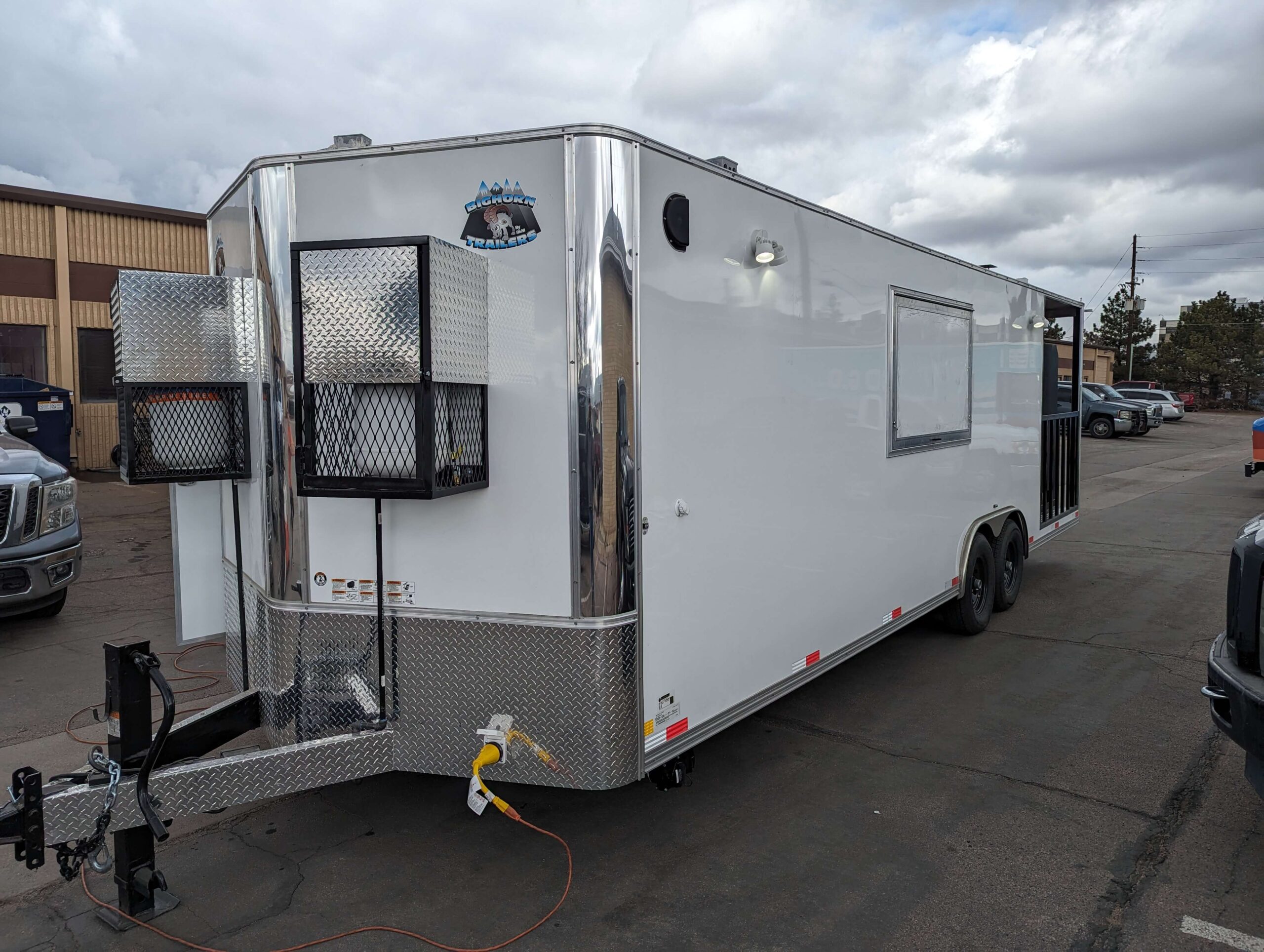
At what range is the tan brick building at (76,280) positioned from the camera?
1706 centimetres

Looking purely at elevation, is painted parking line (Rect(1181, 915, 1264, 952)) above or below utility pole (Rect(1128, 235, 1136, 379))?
below

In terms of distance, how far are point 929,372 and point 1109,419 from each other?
95.9ft

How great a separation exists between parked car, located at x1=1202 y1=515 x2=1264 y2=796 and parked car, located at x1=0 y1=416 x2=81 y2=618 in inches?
295

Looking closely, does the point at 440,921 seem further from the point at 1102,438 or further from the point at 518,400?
the point at 1102,438

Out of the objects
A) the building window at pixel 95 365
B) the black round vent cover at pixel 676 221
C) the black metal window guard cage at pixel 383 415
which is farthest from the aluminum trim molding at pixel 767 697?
the building window at pixel 95 365

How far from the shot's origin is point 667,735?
12.0 ft

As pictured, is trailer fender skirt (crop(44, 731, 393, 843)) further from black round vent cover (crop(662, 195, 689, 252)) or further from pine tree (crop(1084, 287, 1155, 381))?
pine tree (crop(1084, 287, 1155, 381))

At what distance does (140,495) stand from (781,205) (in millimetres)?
14362

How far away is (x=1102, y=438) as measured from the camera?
31.4 m

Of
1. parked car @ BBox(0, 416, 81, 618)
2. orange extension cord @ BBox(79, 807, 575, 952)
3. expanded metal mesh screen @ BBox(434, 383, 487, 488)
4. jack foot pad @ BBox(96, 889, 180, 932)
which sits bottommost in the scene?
orange extension cord @ BBox(79, 807, 575, 952)

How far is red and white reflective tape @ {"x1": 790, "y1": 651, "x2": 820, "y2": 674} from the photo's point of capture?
457cm

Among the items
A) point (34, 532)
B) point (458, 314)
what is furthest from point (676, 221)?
point (34, 532)

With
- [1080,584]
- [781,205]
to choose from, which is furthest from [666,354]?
[1080,584]

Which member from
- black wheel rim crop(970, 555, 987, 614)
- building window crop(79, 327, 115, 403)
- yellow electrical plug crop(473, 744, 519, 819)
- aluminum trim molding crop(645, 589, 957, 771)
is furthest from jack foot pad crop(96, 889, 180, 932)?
building window crop(79, 327, 115, 403)
